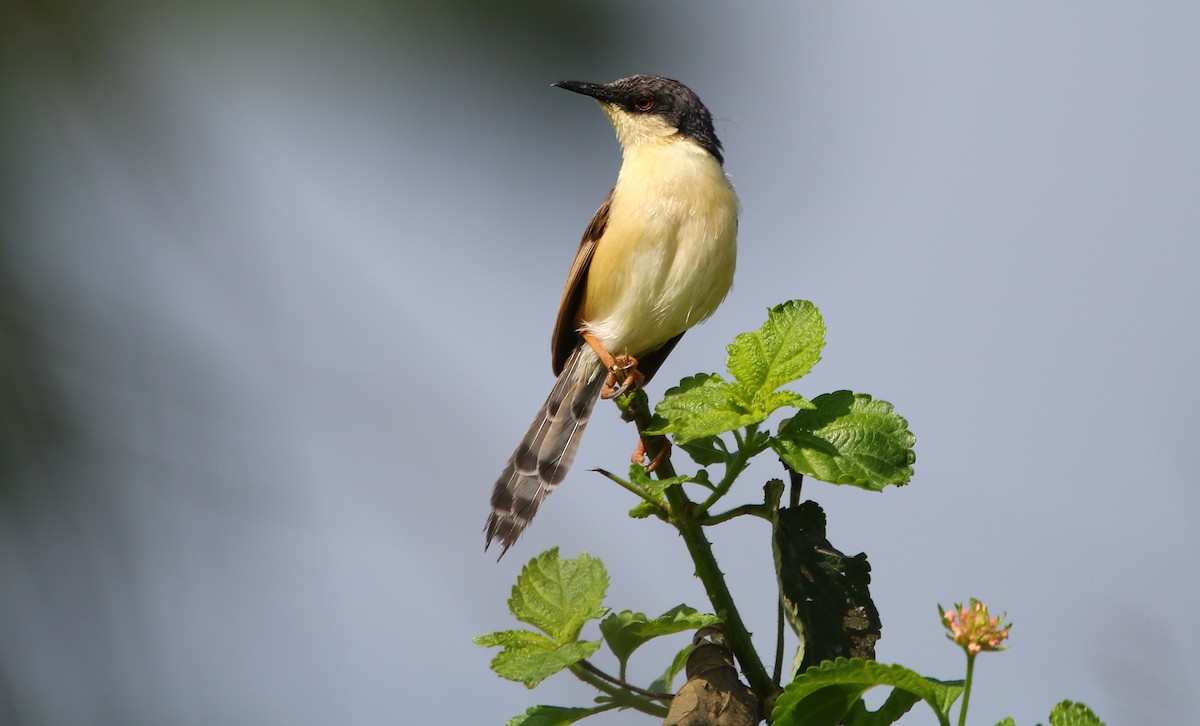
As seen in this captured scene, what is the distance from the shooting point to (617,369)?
4.39 m

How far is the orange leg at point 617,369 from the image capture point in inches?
172

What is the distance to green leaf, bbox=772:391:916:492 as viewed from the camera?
1.79 metres

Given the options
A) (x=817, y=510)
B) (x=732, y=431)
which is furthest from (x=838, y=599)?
(x=732, y=431)

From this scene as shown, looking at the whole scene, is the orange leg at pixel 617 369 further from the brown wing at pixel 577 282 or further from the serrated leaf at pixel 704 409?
the serrated leaf at pixel 704 409

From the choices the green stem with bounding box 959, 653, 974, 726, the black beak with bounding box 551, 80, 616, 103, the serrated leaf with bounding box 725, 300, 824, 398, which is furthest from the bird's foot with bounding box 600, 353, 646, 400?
the green stem with bounding box 959, 653, 974, 726

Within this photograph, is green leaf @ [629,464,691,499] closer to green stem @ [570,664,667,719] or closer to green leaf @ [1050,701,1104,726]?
green stem @ [570,664,667,719]

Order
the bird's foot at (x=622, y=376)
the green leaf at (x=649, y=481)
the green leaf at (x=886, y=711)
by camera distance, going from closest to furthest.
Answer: the green leaf at (x=886, y=711) → the green leaf at (x=649, y=481) → the bird's foot at (x=622, y=376)

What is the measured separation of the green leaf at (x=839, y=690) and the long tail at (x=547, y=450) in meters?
2.10

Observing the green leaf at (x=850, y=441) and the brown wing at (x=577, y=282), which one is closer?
the green leaf at (x=850, y=441)

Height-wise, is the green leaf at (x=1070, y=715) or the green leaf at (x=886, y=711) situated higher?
the green leaf at (x=886, y=711)

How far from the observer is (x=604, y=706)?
6.07 feet

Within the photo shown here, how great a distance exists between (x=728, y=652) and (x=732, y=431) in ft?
1.37

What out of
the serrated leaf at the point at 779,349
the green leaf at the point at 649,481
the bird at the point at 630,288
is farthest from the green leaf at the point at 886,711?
the bird at the point at 630,288

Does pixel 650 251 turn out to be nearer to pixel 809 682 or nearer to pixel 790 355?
pixel 790 355
